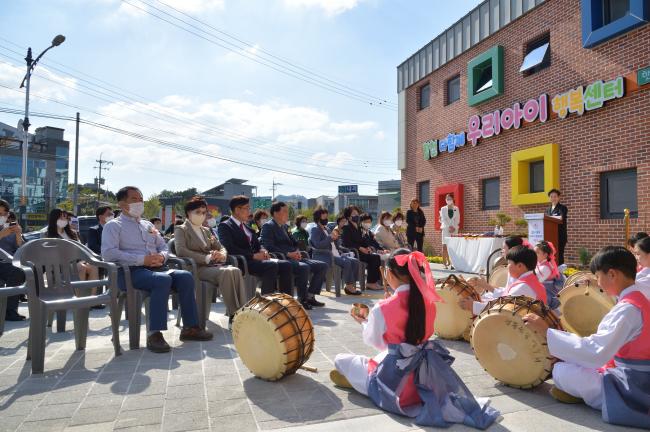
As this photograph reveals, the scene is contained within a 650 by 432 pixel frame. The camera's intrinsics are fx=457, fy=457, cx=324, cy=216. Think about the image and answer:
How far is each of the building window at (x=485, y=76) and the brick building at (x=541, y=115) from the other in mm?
36

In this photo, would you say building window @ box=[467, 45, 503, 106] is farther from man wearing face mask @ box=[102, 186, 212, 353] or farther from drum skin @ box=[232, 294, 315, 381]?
drum skin @ box=[232, 294, 315, 381]

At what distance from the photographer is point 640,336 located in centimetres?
287

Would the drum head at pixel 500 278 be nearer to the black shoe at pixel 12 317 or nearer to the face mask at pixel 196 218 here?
the face mask at pixel 196 218

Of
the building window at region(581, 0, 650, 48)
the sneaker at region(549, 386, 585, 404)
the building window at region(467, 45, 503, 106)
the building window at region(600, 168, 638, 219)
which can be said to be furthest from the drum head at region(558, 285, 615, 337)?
the building window at region(467, 45, 503, 106)

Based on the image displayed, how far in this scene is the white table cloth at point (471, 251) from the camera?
11.2 metres

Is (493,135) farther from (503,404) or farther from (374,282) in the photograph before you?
(503,404)

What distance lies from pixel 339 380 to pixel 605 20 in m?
11.4

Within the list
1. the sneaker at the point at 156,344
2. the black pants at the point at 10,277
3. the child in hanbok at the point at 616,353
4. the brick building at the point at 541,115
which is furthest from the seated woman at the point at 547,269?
the black pants at the point at 10,277

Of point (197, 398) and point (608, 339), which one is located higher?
point (608, 339)

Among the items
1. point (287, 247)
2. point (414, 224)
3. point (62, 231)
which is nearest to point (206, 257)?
point (287, 247)

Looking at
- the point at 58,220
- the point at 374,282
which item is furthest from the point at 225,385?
the point at 374,282

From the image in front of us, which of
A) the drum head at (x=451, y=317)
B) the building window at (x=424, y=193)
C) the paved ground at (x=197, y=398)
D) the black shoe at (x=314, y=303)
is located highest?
the building window at (x=424, y=193)

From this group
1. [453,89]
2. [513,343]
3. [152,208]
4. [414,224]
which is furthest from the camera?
[152,208]

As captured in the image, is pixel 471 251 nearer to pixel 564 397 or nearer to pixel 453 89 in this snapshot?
pixel 453 89
